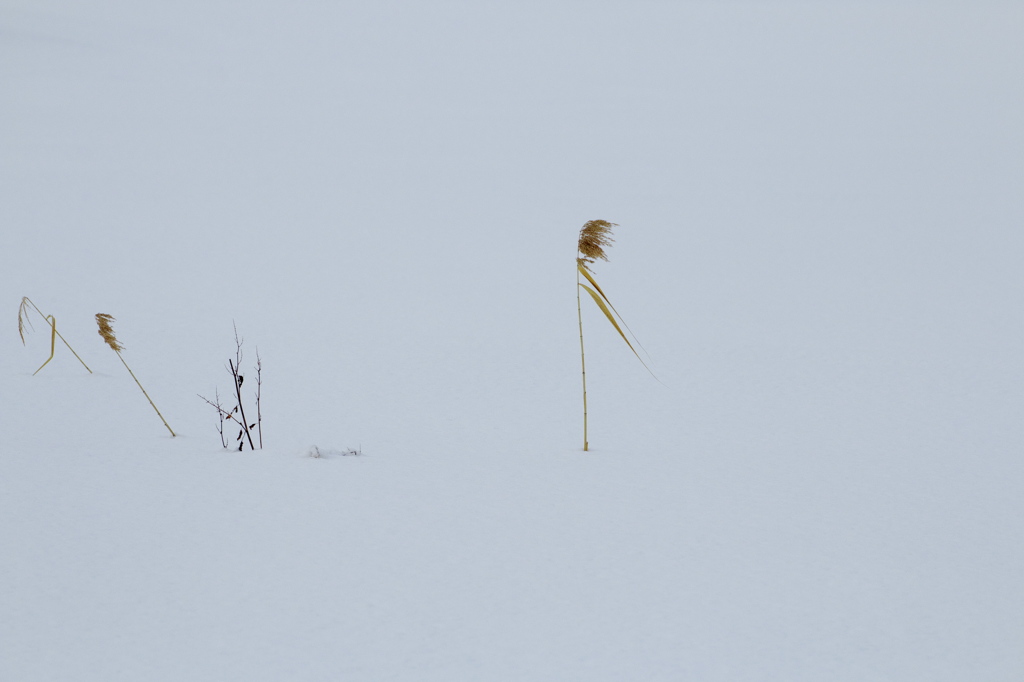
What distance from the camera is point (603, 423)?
3980 millimetres

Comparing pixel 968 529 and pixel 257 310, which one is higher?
pixel 257 310

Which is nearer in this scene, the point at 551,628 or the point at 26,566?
the point at 551,628

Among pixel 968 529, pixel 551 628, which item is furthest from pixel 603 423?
pixel 551 628

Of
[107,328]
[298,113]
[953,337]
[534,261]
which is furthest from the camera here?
[298,113]

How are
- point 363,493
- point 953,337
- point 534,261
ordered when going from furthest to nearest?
point 534,261, point 953,337, point 363,493

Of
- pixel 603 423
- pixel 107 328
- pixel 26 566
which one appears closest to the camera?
pixel 26 566

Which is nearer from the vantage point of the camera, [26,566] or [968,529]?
[26,566]

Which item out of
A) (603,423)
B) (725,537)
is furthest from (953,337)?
(725,537)

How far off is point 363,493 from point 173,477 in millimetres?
746

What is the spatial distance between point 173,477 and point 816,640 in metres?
2.30

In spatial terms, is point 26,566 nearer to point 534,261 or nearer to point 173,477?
point 173,477

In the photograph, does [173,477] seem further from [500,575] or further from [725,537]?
[725,537]

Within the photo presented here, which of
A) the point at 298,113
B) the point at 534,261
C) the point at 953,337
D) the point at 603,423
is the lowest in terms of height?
the point at 603,423

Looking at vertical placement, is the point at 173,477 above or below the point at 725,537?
above
